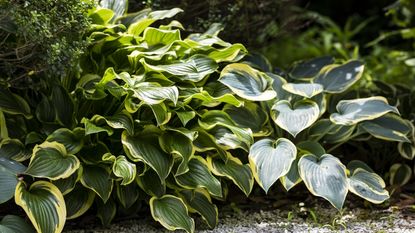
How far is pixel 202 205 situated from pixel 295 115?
676 millimetres

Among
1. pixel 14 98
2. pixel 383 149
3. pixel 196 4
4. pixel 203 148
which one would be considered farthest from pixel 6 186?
pixel 383 149

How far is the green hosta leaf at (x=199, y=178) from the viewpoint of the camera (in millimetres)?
2900

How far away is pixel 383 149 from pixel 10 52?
2.23 meters

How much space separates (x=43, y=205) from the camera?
267 cm

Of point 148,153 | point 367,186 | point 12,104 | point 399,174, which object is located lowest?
point 399,174

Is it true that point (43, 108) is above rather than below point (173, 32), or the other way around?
below

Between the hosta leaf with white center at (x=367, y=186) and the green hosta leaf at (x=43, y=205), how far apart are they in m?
1.39

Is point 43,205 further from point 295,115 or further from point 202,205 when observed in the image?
point 295,115

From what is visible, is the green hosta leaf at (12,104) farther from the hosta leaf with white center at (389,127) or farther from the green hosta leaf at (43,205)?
the hosta leaf with white center at (389,127)

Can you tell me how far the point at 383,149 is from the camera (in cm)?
370

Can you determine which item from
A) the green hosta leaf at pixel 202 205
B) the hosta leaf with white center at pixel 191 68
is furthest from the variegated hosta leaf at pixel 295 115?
the green hosta leaf at pixel 202 205

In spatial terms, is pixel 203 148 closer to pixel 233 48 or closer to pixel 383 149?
pixel 233 48

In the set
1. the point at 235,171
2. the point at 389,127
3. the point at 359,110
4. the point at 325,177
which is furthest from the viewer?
the point at 389,127

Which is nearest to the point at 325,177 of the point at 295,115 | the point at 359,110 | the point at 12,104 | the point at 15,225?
the point at 295,115
